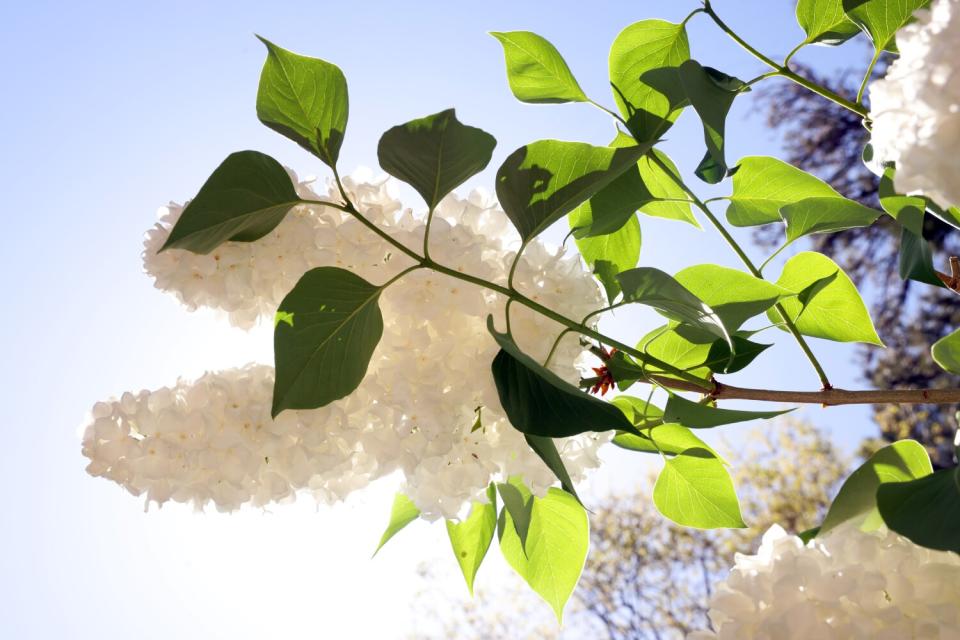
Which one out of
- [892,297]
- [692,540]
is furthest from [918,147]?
[692,540]

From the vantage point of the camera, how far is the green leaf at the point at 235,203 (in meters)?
0.42

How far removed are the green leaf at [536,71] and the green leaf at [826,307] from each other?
0.17m

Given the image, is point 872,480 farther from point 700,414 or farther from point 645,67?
point 645,67

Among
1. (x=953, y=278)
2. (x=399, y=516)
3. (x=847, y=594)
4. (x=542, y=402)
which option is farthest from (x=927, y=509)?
(x=399, y=516)

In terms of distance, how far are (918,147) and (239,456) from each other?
35 cm

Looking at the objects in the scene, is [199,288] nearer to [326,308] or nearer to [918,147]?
[326,308]

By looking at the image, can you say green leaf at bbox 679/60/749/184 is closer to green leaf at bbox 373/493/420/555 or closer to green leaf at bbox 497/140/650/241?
green leaf at bbox 497/140/650/241

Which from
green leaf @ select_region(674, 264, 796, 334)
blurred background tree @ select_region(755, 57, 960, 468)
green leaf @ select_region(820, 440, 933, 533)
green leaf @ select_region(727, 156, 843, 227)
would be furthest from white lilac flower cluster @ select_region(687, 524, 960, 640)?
blurred background tree @ select_region(755, 57, 960, 468)

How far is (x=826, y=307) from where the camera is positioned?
558mm

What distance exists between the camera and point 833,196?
0.54 metres

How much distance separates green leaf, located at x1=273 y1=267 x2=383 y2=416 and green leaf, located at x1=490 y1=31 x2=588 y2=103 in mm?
202

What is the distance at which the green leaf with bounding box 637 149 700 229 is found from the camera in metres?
0.53

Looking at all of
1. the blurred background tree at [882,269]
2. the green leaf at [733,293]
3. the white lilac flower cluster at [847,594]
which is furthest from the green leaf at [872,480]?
the blurred background tree at [882,269]

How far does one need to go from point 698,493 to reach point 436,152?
0.26 m
